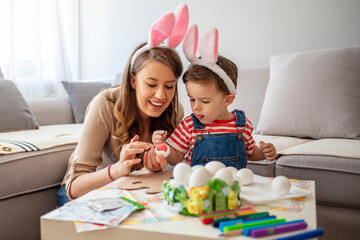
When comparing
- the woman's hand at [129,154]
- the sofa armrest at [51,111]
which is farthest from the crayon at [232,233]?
the sofa armrest at [51,111]

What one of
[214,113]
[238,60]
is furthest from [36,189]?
[238,60]

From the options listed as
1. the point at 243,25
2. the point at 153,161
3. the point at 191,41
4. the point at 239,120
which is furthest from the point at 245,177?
the point at 243,25

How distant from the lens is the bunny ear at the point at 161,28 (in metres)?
1.06

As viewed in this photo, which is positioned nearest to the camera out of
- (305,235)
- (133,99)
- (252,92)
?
(305,235)

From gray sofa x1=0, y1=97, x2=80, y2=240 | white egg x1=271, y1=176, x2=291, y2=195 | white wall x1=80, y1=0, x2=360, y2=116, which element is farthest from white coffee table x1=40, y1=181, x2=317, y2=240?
white wall x1=80, y1=0, x2=360, y2=116

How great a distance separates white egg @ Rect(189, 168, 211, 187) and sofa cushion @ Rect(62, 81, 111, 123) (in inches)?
80.0

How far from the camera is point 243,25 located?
104 inches

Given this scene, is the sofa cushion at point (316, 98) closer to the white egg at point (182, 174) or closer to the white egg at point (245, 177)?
the white egg at point (245, 177)

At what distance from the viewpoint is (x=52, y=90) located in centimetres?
319

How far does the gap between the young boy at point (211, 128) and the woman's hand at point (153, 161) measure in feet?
0.33

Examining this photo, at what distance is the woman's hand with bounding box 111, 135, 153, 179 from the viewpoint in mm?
959

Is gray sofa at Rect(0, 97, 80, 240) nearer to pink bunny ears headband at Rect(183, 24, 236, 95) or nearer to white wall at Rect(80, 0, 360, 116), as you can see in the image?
pink bunny ears headband at Rect(183, 24, 236, 95)

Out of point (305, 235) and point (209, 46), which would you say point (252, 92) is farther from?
point (305, 235)

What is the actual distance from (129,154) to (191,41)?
1.42 ft
